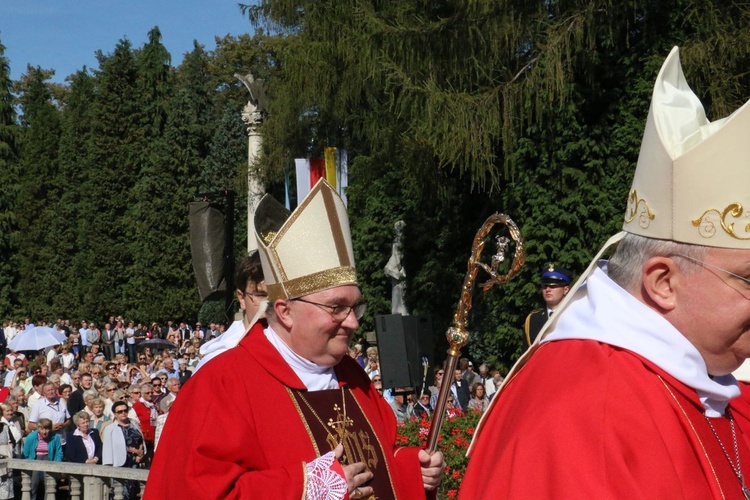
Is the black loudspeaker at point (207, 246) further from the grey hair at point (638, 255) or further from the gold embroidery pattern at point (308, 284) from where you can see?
the grey hair at point (638, 255)

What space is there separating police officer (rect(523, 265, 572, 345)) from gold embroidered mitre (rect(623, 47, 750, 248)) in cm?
525

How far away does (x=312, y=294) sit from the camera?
12.9 feet

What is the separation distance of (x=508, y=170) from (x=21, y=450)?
9.18 meters

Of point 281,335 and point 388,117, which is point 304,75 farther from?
point 281,335

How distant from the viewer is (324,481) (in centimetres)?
361

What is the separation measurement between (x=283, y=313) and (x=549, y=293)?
4.01 meters

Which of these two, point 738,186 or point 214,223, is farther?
point 214,223

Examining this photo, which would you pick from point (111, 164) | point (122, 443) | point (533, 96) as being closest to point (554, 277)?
point (122, 443)

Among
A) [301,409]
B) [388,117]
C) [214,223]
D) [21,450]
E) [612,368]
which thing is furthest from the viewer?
[388,117]

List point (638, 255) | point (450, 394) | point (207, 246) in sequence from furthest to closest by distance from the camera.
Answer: point (450, 394) < point (207, 246) < point (638, 255)

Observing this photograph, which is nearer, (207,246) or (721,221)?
(721,221)

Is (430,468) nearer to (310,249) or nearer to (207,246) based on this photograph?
(310,249)

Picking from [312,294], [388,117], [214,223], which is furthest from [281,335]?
[388,117]

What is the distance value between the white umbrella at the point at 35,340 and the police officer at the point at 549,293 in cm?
2101
